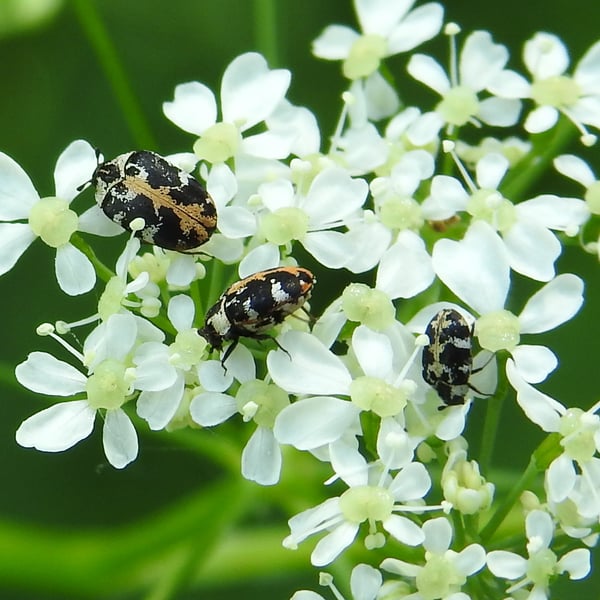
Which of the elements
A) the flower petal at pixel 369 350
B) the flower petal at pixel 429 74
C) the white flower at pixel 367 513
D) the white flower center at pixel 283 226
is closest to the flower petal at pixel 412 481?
the white flower at pixel 367 513

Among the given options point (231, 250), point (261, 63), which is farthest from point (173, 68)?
point (231, 250)

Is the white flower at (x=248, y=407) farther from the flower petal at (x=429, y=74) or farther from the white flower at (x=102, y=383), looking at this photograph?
the flower petal at (x=429, y=74)

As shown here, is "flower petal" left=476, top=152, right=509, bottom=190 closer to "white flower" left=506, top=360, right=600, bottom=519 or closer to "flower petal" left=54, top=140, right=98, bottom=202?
"white flower" left=506, top=360, right=600, bottom=519

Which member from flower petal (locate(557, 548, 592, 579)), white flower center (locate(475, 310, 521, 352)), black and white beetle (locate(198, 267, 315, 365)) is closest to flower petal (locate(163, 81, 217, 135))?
black and white beetle (locate(198, 267, 315, 365))

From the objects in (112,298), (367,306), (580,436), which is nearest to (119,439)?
(112,298)

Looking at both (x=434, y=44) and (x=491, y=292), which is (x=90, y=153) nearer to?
(x=491, y=292)

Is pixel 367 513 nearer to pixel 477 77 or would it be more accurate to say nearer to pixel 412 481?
pixel 412 481

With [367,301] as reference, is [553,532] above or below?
below
